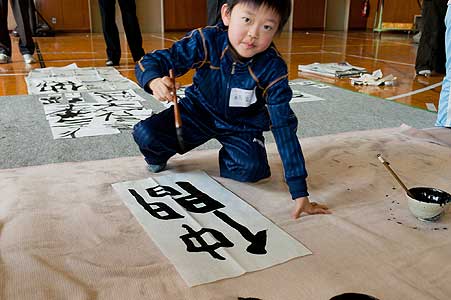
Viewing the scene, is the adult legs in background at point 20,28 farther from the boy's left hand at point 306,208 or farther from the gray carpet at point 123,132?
the boy's left hand at point 306,208

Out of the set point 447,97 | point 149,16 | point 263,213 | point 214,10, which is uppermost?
A: point 214,10

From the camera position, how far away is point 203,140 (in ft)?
3.86

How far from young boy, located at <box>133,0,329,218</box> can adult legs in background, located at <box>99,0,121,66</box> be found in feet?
5.89

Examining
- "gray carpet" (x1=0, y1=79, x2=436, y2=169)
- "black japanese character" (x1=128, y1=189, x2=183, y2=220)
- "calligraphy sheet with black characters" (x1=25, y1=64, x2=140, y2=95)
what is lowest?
"gray carpet" (x1=0, y1=79, x2=436, y2=169)

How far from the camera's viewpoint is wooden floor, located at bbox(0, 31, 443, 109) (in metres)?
2.28

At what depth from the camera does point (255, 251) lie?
2.61 ft

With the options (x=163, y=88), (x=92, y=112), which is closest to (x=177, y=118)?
(x=163, y=88)

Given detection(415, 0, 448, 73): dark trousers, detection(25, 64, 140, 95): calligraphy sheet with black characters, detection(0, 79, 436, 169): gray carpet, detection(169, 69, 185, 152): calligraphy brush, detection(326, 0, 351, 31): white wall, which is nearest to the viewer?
detection(169, 69, 185, 152): calligraphy brush

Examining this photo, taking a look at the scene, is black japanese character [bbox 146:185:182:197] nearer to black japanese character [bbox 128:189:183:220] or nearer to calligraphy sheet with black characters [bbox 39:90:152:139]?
black japanese character [bbox 128:189:183:220]

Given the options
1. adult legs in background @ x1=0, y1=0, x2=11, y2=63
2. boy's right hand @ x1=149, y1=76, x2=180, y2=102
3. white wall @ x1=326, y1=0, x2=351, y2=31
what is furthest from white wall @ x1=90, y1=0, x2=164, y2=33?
boy's right hand @ x1=149, y1=76, x2=180, y2=102

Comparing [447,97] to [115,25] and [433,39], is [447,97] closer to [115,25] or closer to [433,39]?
[433,39]

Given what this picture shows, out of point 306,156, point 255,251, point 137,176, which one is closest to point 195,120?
point 137,176

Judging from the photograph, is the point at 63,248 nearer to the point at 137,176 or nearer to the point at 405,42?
the point at 137,176

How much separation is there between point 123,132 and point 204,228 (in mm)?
726
